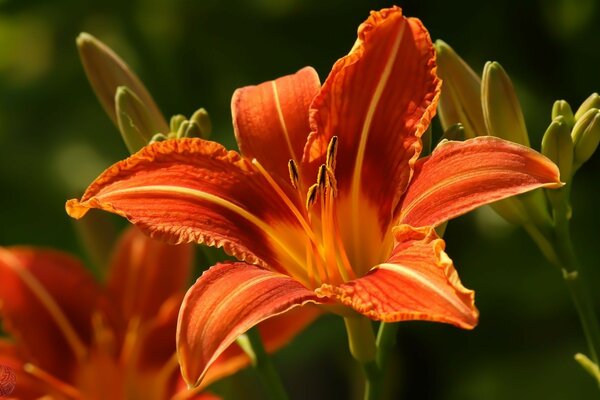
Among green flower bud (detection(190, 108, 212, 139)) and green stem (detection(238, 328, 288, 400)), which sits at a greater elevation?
green flower bud (detection(190, 108, 212, 139))

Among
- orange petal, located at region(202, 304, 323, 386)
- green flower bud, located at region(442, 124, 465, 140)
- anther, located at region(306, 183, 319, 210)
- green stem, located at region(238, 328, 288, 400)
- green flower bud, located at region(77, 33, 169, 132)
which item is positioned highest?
green flower bud, located at region(77, 33, 169, 132)

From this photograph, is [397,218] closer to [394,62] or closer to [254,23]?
[394,62]

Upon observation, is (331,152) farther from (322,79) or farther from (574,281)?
(322,79)

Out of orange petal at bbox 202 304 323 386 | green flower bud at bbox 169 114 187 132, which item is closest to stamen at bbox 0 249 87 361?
orange petal at bbox 202 304 323 386

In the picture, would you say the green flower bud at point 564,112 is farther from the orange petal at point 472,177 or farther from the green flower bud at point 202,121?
the green flower bud at point 202,121

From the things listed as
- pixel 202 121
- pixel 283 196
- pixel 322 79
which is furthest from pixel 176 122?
pixel 322 79

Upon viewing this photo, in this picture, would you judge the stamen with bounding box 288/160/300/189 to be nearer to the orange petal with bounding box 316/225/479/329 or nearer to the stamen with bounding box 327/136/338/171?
the stamen with bounding box 327/136/338/171

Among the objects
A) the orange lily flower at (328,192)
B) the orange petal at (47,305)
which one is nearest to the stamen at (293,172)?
the orange lily flower at (328,192)
